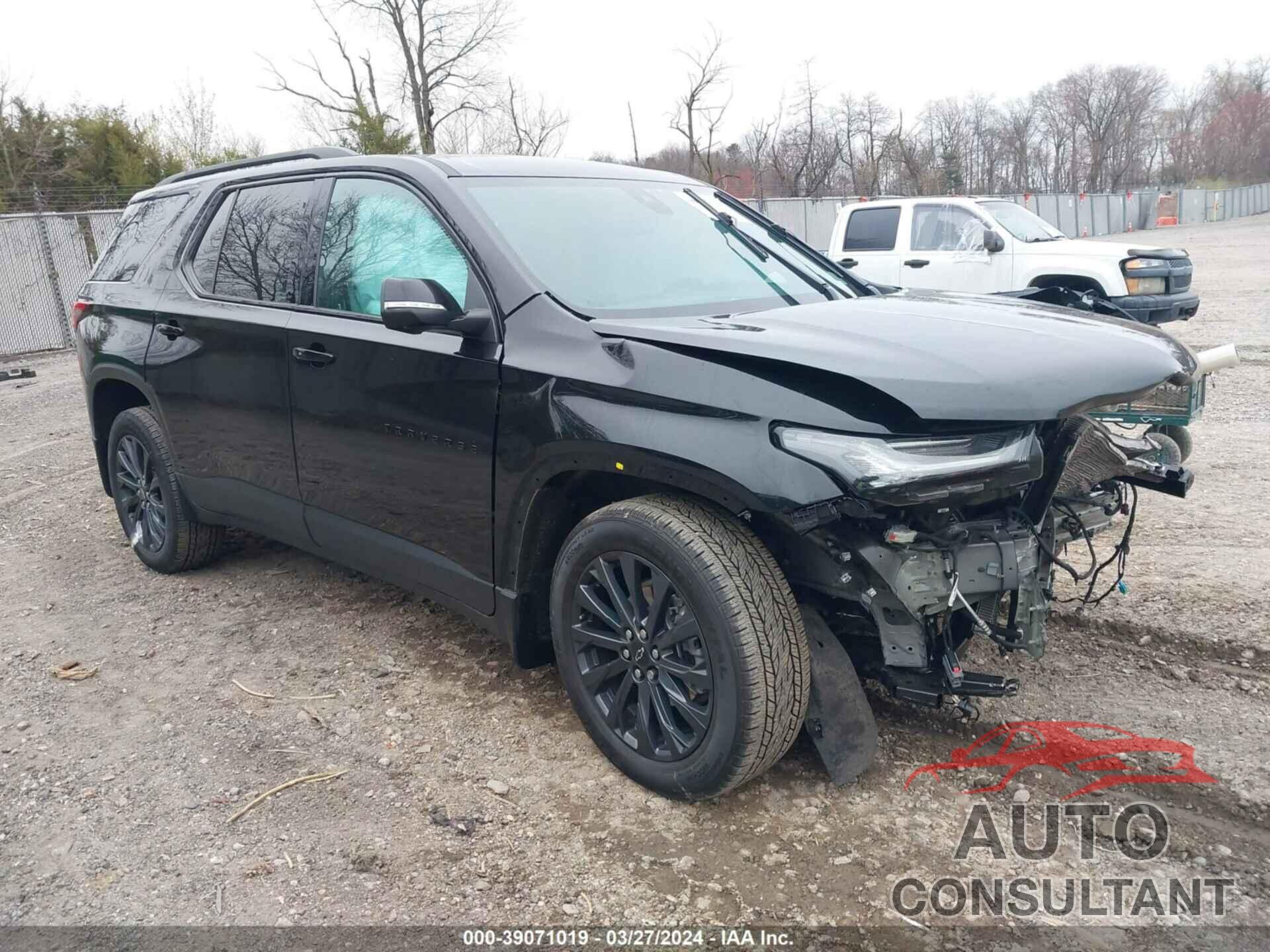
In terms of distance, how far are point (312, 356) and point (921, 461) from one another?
235cm

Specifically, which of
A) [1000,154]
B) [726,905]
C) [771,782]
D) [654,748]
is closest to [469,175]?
[654,748]

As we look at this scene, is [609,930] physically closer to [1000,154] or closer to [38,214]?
[38,214]

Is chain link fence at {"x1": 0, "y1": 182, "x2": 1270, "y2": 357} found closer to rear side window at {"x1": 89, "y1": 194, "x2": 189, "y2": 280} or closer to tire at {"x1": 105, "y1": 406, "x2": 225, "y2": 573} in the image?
rear side window at {"x1": 89, "y1": 194, "x2": 189, "y2": 280}

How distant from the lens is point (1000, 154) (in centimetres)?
5866

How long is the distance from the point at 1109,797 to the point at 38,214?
1701 centimetres

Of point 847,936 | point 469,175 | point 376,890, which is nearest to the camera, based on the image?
point 847,936

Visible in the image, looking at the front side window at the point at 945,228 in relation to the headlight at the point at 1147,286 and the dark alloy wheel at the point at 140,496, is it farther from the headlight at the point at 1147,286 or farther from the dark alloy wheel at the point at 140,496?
the dark alloy wheel at the point at 140,496

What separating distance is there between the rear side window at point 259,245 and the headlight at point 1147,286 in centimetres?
893

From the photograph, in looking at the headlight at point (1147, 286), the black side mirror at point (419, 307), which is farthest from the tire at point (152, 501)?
the headlight at point (1147, 286)

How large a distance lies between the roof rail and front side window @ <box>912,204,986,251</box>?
27.1 ft

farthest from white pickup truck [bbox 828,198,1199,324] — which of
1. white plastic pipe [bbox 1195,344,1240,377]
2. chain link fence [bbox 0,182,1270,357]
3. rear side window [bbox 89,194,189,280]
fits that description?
chain link fence [bbox 0,182,1270,357]

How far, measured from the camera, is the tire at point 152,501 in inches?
187

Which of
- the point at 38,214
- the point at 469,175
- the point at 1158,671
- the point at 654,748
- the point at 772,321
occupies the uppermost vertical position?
the point at 38,214

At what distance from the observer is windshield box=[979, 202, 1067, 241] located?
11.2 metres
